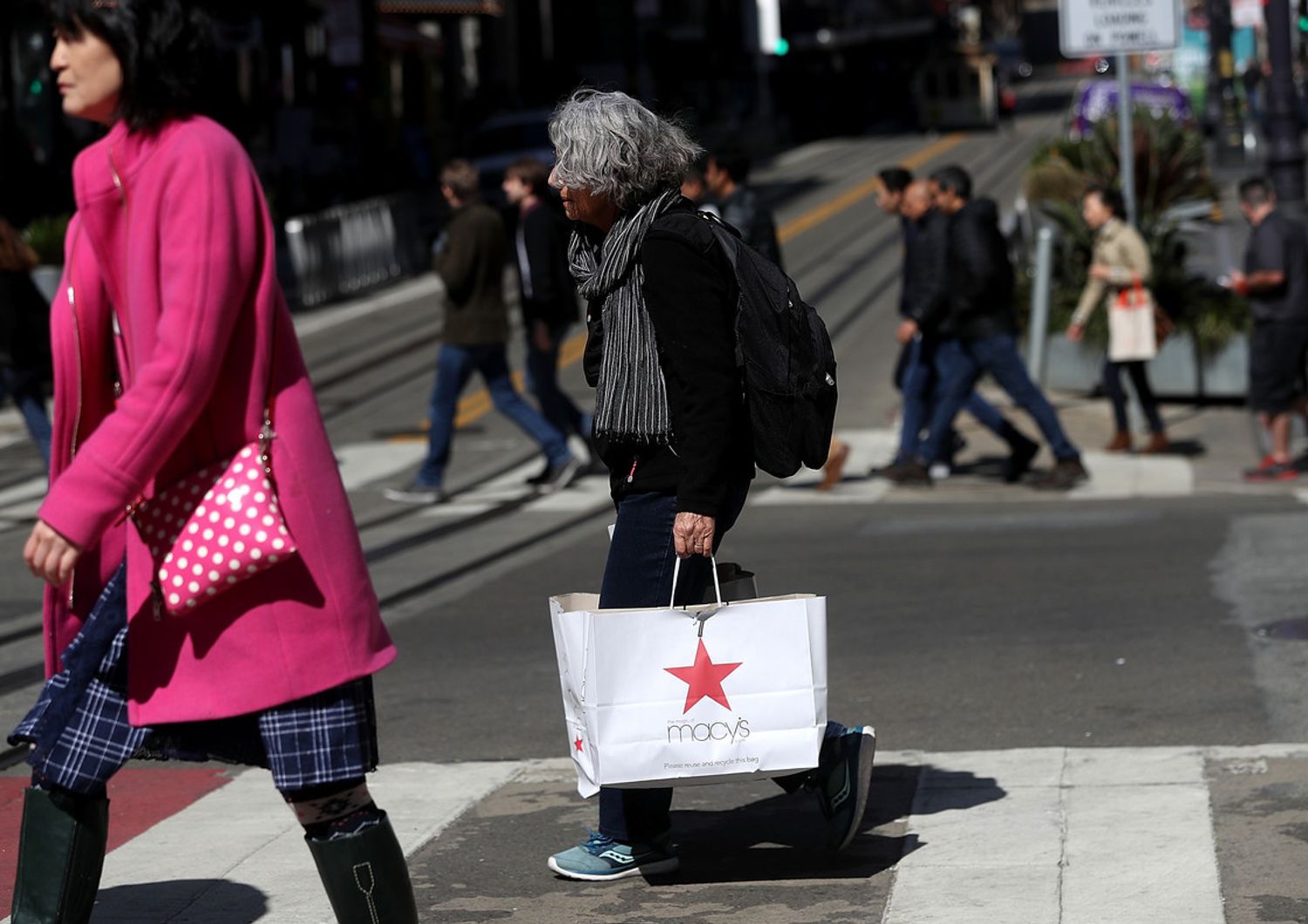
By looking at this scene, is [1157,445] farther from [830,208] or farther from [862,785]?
[830,208]

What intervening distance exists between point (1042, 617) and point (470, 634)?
2.06 metres

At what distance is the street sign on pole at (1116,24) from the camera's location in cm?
1309

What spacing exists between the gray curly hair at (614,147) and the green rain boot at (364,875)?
1.45 metres

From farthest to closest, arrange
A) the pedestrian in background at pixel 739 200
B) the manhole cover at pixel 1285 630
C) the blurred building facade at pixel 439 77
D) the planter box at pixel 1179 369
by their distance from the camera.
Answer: the blurred building facade at pixel 439 77, the planter box at pixel 1179 369, the pedestrian in background at pixel 739 200, the manhole cover at pixel 1285 630

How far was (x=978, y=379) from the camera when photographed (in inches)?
444

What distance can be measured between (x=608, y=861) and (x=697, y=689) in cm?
54

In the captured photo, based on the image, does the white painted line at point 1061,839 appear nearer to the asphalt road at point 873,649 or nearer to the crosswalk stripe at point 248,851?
the asphalt road at point 873,649

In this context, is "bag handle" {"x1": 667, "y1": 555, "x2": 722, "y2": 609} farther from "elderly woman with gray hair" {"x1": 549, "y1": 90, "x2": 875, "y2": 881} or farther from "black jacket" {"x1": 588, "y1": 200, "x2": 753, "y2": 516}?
"black jacket" {"x1": 588, "y1": 200, "x2": 753, "y2": 516}

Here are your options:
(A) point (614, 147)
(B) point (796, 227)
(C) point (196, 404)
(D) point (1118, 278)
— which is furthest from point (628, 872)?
(B) point (796, 227)

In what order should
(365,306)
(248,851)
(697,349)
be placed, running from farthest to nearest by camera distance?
(365,306)
(248,851)
(697,349)

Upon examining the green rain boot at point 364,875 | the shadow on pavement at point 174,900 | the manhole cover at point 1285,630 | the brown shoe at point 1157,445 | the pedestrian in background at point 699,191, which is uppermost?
the pedestrian in background at point 699,191

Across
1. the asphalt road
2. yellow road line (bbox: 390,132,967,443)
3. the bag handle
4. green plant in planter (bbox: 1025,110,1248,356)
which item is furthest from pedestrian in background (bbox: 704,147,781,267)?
the bag handle

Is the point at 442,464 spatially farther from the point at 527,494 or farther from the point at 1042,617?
the point at 1042,617

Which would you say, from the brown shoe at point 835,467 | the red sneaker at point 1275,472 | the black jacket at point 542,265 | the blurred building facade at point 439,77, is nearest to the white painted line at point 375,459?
the black jacket at point 542,265
